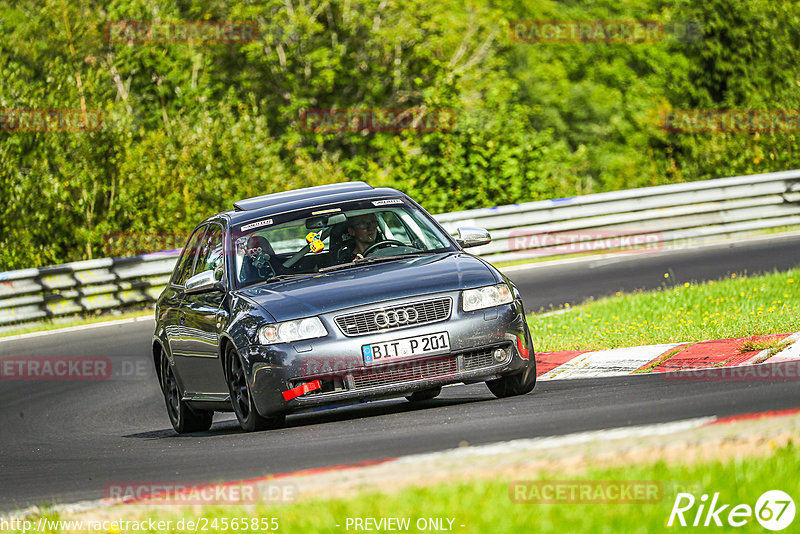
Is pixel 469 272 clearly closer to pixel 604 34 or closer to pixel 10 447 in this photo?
pixel 10 447

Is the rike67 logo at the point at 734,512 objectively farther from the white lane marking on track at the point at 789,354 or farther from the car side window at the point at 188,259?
the car side window at the point at 188,259

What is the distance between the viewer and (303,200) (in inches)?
376

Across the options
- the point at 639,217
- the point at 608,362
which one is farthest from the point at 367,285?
the point at 639,217

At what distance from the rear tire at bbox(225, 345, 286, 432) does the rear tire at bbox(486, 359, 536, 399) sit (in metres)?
1.52

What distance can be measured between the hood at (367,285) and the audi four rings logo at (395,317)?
3.8 inches

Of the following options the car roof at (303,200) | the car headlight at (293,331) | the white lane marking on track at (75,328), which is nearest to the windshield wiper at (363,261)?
the car roof at (303,200)

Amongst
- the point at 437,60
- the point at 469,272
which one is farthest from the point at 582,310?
the point at 437,60

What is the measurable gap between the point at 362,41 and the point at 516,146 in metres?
18.4

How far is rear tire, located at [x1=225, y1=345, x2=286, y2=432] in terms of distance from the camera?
26.8ft

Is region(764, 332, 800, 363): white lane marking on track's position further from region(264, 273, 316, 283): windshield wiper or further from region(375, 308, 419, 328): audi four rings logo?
region(264, 273, 316, 283): windshield wiper

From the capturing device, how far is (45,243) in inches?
871

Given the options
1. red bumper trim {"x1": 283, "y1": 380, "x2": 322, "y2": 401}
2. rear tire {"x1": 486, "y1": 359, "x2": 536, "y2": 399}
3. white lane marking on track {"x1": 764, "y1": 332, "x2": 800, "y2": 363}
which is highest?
red bumper trim {"x1": 283, "y1": 380, "x2": 322, "y2": 401}

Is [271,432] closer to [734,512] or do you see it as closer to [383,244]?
[383,244]

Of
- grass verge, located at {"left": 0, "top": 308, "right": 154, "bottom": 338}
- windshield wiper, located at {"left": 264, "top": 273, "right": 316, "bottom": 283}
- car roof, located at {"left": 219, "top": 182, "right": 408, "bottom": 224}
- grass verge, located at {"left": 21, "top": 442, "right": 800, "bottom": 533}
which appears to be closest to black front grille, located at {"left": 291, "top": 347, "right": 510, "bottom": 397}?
windshield wiper, located at {"left": 264, "top": 273, "right": 316, "bottom": 283}
